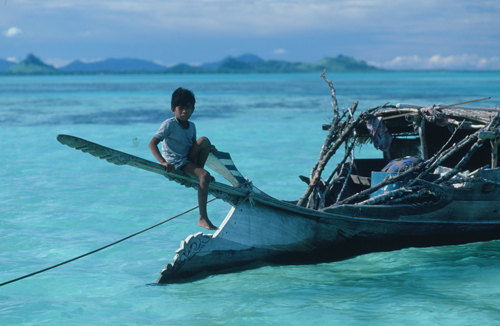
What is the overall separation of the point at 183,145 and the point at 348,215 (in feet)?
6.35

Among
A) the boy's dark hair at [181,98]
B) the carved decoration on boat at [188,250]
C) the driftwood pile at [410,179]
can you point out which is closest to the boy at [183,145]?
the boy's dark hair at [181,98]

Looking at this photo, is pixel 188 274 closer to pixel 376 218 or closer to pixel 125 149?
pixel 376 218

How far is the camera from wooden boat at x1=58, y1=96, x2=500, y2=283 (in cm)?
516

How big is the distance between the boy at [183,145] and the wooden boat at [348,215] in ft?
0.39

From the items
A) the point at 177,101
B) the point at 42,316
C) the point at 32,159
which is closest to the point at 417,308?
the point at 177,101

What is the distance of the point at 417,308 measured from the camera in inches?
199

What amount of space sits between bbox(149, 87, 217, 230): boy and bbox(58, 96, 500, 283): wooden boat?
4.7 inches

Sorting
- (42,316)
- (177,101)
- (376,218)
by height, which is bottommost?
(42,316)

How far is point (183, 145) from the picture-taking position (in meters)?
4.95

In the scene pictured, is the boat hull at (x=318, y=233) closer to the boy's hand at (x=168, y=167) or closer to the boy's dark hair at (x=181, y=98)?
the boy's hand at (x=168, y=167)

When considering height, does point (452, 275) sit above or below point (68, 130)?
below

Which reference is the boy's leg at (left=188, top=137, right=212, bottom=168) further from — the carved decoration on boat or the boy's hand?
the carved decoration on boat

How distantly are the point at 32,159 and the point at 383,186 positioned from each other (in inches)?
480

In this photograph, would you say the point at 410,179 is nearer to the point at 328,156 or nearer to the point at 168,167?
the point at 328,156
